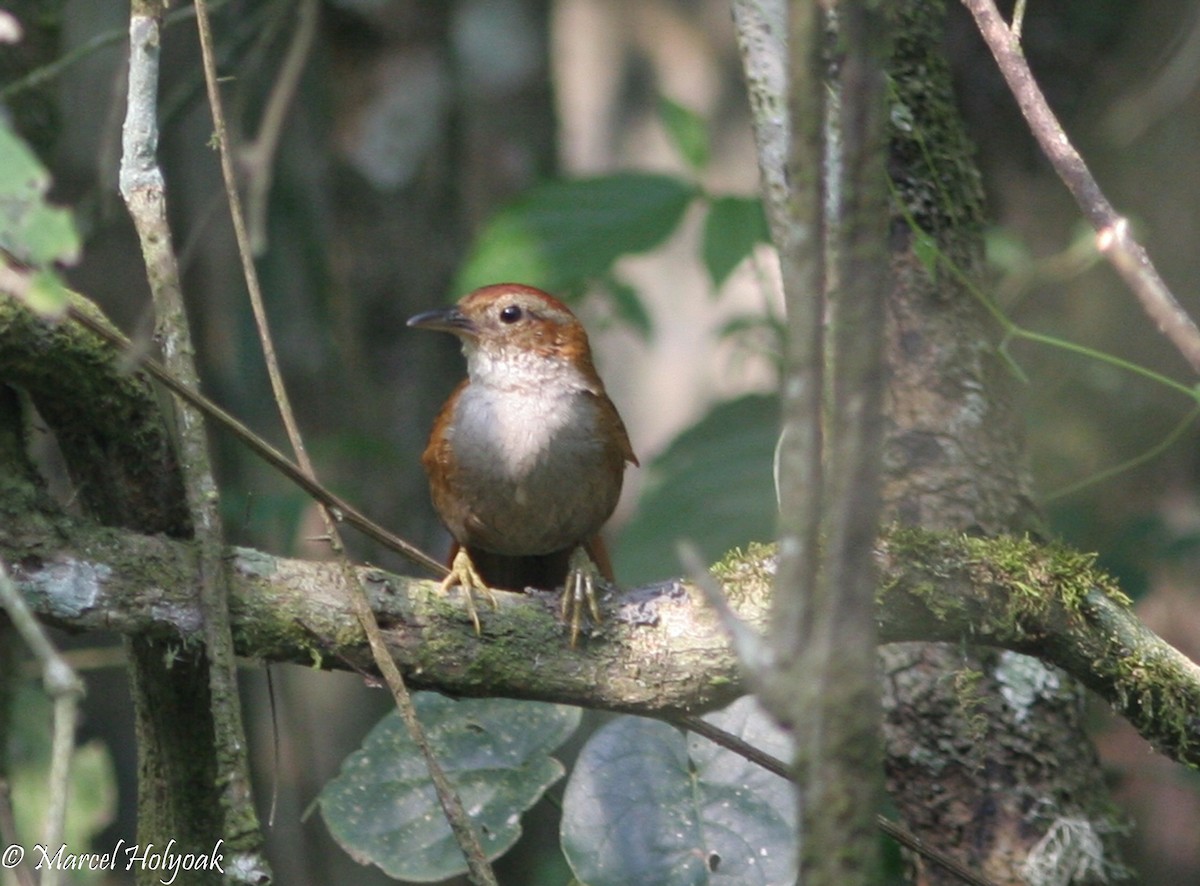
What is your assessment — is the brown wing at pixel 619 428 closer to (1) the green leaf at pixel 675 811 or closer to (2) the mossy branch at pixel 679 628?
(1) the green leaf at pixel 675 811

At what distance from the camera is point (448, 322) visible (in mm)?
3602

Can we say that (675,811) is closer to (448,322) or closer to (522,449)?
(522,449)

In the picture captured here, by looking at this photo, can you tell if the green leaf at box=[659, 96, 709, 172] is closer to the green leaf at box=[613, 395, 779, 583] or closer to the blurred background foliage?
the blurred background foliage

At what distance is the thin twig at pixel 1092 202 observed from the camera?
1718 millimetres

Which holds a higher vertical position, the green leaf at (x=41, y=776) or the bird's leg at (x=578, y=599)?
the bird's leg at (x=578, y=599)

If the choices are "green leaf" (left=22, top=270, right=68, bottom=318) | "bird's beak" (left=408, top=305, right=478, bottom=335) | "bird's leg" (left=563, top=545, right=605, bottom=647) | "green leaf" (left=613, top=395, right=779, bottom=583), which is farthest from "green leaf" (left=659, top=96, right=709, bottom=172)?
"green leaf" (left=22, top=270, right=68, bottom=318)

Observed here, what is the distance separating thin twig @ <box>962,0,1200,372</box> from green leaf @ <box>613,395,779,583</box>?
1945mm

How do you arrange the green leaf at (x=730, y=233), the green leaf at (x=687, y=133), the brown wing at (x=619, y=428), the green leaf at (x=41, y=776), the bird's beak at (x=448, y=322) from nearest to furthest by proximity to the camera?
1. the brown wing at (x=619, y=428)
2. the bird's beak at (x=448, y=322)
3. the green leaf at (x=730, y=233)
4. the green leaf at (x=687, y=133)
5. the green leaf at (x=41, y=776)

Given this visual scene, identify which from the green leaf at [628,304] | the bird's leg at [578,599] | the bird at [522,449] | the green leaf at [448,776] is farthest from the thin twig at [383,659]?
the green leaf at [628,304]

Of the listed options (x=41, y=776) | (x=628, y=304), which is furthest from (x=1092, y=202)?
(x=41, y=776)

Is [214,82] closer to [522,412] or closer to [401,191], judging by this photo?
[522,412]

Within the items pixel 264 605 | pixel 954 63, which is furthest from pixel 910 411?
pixel 954 63

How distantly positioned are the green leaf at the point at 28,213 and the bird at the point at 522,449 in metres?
1.84

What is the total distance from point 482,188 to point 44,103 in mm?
2006
